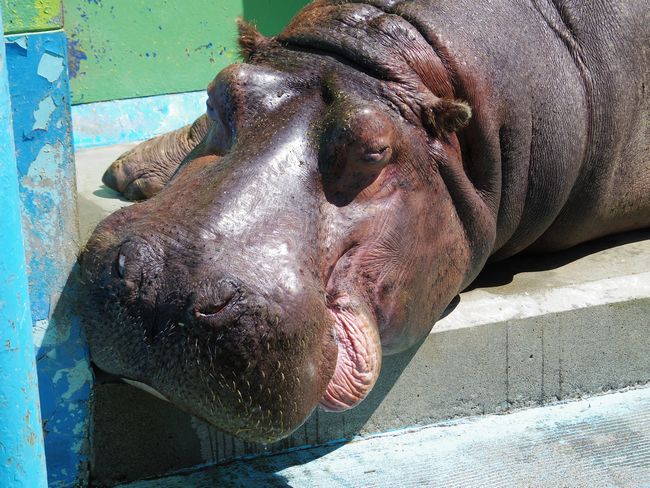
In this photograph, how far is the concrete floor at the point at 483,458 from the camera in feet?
10.1

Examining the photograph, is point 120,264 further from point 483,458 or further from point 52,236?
point 483,458

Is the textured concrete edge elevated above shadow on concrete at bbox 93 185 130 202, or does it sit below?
below

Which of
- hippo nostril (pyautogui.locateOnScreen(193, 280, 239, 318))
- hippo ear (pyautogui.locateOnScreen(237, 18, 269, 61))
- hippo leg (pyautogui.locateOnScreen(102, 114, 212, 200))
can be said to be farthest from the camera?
hippo leg (pyautogui.locateOnScreen(102, 114, 212, 200))

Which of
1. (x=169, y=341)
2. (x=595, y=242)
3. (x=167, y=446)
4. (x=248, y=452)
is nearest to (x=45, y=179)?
(x=169, y=341)

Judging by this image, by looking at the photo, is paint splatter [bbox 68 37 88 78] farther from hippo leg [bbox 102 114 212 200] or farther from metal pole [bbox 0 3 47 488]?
metal pole [bbox 0 3 47 488]

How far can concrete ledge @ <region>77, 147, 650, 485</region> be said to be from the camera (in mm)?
2990

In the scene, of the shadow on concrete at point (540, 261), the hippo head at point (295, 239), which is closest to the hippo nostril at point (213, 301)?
the hippo head at point (295, 239)

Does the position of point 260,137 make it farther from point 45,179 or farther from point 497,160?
point 497,160

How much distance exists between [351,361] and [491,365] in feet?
3.22

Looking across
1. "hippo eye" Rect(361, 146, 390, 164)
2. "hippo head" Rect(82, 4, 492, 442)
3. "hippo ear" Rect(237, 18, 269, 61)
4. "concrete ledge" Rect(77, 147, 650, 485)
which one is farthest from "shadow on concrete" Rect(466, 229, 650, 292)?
"hippo ear" Rect(237, 18, 269, 61)

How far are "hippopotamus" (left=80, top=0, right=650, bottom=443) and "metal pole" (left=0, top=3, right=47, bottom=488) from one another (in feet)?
1.69

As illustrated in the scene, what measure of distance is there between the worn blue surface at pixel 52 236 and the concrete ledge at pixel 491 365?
163 millimetres

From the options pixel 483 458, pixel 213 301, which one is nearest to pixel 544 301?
pixel 483 458

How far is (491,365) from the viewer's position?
3.53m
